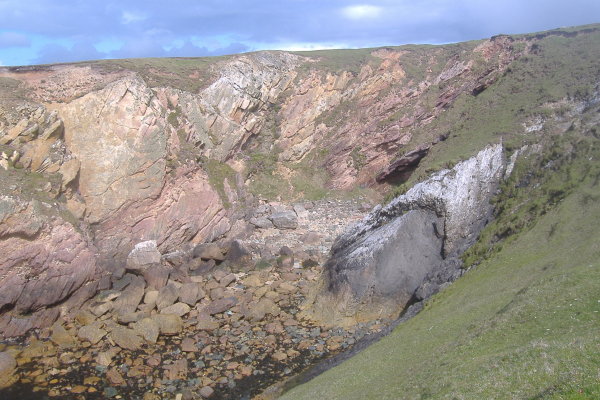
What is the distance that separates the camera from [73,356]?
2470cm

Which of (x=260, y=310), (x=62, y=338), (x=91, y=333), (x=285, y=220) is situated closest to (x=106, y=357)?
(x=91, y=333)

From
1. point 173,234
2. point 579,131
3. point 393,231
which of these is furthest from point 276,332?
point 579,131

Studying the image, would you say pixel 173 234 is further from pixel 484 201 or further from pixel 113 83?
pixel 484 201

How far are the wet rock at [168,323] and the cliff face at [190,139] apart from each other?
6.65 metres

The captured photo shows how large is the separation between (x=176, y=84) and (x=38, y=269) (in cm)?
2242

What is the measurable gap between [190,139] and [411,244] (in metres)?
22.9

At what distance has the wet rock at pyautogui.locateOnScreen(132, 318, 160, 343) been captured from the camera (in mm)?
26125

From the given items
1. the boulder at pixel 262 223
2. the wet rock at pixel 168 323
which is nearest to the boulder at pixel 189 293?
the wet rock at pixel 168 323

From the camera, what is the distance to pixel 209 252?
37031mm

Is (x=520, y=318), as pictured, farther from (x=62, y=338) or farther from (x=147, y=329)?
A: (x=62, y=338)

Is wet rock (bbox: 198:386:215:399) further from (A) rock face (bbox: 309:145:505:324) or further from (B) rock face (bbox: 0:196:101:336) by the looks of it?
(B) rock face (bbox: 0:196:101:336)

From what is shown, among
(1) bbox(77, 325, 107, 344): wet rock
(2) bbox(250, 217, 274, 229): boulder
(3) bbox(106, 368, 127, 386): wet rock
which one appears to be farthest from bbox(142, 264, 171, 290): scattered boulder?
(2) bbox(250, 217, 274, 229): boulder

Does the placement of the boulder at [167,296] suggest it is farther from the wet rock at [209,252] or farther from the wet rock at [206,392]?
the wet rock at [206,392]

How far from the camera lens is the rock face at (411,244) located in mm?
28500
